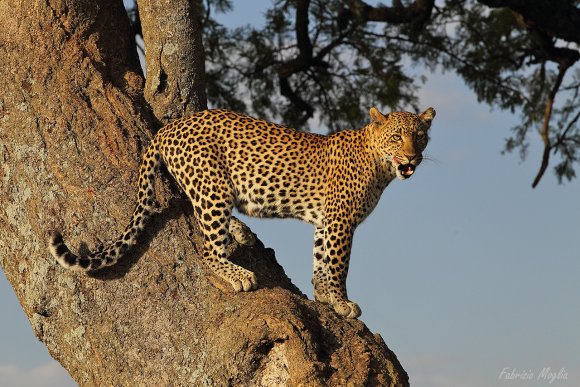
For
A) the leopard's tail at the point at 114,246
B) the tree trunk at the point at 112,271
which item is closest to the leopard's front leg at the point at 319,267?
the tree trunk at the point at 112,271

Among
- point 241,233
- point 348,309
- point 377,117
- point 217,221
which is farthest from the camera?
point 377,117

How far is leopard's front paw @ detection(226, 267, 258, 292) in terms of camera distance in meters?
5.09

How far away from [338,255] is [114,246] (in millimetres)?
1380

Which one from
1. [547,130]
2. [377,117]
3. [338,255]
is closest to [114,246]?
[338,255]

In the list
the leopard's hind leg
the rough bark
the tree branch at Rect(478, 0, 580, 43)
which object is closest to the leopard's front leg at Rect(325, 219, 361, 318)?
the leopard's hind leg

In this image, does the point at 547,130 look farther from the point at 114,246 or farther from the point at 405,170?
the point at 114,246

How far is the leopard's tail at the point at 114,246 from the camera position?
5062 mm

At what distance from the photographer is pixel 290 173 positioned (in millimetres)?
5762

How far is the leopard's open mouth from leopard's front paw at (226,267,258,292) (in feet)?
3.93

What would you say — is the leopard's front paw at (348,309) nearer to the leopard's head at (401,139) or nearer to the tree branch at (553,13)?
the leopard's head at (401,139)

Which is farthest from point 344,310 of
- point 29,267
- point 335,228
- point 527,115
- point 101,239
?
point 527,115

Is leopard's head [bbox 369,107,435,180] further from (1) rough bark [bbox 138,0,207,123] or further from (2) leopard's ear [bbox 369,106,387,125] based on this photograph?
(1) rough bark [bbox 138,0,207,123]

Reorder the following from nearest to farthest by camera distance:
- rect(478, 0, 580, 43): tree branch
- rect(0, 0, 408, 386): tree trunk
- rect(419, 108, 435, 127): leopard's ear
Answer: rect(0, 0, 408, 386): tree trunk
rect(419, 108, 435, 127): leopard's ear
rect(478, 0, 580, 43): tree branch

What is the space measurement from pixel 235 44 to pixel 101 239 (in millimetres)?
5399
